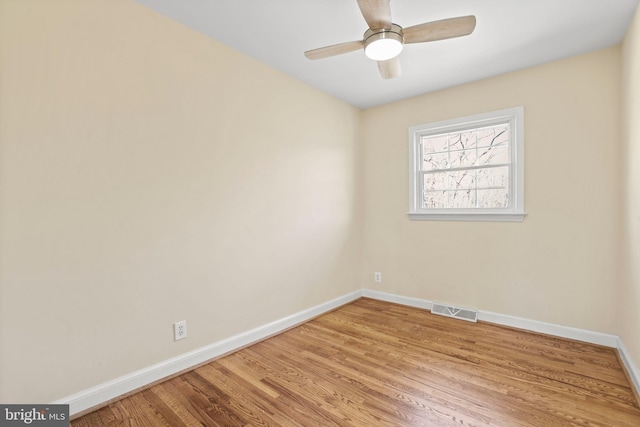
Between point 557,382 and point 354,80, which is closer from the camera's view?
point 557,382

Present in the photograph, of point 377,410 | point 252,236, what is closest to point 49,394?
point 252,236

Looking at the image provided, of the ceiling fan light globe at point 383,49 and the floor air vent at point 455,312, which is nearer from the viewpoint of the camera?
the ceiling fan light globe at point 383,49

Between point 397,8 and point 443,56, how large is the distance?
83cm

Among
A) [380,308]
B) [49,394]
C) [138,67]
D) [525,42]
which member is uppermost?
[525,42]

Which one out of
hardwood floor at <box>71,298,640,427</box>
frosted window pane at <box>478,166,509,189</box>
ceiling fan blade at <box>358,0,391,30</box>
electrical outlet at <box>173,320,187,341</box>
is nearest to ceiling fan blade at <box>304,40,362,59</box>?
ceiling fan blade at <box>358,0,391,30</box>

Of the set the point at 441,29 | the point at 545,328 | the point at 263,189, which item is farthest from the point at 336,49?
the point at 545,328

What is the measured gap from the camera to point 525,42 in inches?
93.0

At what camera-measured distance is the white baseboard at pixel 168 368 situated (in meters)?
1.72

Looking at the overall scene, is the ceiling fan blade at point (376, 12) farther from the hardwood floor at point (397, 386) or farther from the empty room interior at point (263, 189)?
the hardwood floor at point (397, 386)

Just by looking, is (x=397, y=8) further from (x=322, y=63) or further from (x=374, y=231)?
(x=374, y=231)

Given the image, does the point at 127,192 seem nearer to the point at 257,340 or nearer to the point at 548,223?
the point at 257,340

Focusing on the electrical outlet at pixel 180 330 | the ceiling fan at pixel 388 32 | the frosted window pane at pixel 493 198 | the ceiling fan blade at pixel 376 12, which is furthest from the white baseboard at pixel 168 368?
the ceiling fan blade at pixel 376 12

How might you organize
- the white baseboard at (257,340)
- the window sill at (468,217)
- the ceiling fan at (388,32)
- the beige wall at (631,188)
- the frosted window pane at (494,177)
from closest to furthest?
1. the ceiling fan at (388,32)
2. the white baseboard at (257,340)
3. the beige wall at (631,188)
4. the window sill at (468,217)
5. the frosted window pane at (494,177)

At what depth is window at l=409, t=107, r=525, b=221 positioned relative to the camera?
292 centimetres
